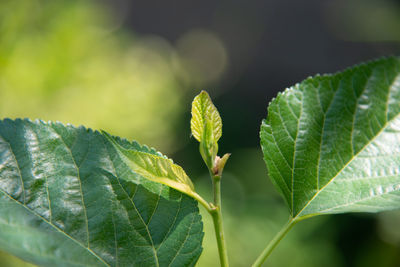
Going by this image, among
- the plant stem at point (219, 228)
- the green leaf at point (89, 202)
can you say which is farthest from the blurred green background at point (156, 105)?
the plant stem at point (219, 228)

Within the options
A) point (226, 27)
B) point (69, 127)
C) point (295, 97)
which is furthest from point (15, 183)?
point (226, 27)

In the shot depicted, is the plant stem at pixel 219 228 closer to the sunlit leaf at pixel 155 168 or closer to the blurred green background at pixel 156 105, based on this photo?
the sunlit leaf at pixel 155 168

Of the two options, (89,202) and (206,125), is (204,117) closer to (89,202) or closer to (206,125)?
(206,125)

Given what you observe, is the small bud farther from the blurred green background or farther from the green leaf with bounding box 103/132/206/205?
the blurred green background

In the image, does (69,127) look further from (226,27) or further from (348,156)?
(226,27)

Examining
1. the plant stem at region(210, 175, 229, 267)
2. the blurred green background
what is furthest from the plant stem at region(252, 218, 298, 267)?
the blurred green background

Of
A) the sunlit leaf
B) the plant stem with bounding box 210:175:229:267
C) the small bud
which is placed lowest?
the plant stem with bounding box 210:175:229:267

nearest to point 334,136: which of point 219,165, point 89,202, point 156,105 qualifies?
point 219,165
